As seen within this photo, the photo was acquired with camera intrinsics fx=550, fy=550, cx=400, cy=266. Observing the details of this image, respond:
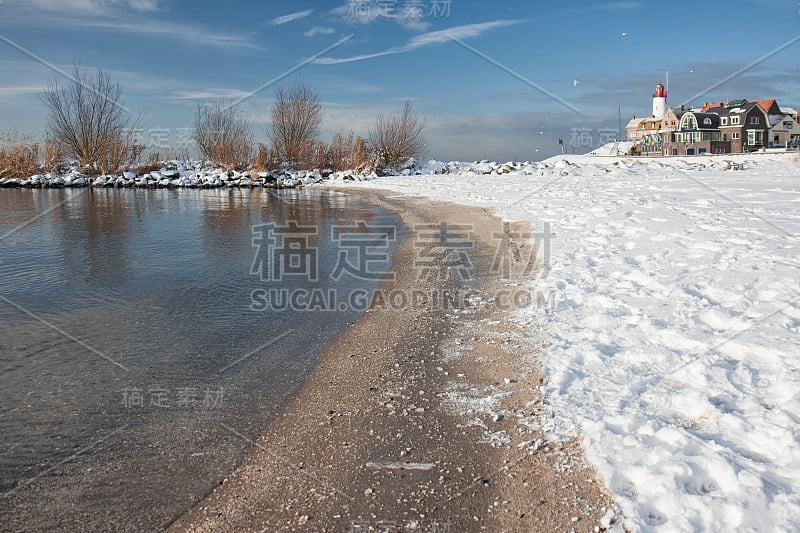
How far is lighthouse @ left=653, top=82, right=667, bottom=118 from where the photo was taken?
5469cm

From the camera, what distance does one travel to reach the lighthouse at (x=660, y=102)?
54688 mm

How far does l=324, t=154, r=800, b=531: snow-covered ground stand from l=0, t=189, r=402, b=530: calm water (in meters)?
1.84

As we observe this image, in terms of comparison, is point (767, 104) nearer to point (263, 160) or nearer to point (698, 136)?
point (698, 136)

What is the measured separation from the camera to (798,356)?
3.36m

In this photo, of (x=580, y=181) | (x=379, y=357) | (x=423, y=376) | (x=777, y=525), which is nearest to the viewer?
(x=777, y=525)

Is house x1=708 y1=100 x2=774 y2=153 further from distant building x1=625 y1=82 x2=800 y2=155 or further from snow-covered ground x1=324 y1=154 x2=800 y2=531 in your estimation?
snow-covered ground x1=324 y1=154 x2=800 y2=531

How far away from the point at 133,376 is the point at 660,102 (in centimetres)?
6053

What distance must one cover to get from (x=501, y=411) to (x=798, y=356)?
189 cm

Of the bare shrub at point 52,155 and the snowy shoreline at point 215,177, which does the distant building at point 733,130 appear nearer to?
the snowy shoreline at point 215,177

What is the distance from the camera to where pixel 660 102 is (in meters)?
54.8

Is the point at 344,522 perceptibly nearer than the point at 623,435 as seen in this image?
Yes

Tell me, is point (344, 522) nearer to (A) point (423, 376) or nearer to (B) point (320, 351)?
(A) point (423, 376)

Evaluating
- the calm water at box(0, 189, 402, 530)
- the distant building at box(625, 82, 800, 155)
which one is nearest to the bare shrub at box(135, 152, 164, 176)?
the calm water at box(0, 189, 402, 530)

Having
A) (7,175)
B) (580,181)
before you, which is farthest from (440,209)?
(7,175)
